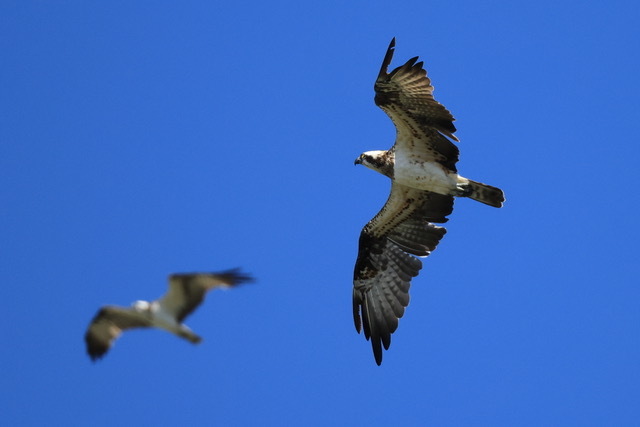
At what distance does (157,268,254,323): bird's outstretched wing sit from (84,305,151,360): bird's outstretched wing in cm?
50

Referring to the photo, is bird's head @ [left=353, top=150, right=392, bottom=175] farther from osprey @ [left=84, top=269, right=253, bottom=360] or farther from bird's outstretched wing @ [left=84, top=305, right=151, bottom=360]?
bird's outstretched wing @ [left=84, top=305, right=151, bottom=360]

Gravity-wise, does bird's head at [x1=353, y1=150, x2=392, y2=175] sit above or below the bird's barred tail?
above

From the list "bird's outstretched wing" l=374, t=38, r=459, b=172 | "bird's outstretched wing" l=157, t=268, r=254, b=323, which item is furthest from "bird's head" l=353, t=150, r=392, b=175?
"bird's outstretched wing" l=157, t=268, r=254, b=323

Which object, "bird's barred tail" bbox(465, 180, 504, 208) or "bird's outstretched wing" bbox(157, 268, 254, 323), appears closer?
"bird's outstretched wing" bbox(157, 268, 254, 323)

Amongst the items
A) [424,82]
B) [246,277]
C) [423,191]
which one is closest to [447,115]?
[424,82]

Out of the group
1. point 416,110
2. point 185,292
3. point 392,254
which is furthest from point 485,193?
point 185,292

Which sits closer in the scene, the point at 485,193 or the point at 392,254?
the point at 485,193

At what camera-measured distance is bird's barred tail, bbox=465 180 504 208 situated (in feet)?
41.3

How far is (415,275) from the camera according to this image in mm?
14164

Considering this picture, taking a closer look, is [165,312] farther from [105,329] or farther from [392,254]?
[392,254]

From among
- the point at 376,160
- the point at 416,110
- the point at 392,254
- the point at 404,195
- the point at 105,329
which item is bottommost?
the point at 105,329

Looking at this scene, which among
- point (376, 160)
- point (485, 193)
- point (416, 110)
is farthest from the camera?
point (376, 160)

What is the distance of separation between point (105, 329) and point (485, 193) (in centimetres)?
545

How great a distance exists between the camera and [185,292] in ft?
34.1
